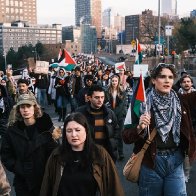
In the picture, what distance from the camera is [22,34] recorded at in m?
160

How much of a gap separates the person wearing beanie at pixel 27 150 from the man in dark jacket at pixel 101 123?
123 centimetres

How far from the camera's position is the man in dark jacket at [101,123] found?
17.1 ft

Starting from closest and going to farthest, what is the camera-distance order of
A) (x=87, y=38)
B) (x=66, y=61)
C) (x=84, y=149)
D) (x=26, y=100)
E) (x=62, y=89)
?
(x=84, y=149) → (x=26, y=100) → (x=62, y=89) → (x=66, y=61) → (x=87, y=38)

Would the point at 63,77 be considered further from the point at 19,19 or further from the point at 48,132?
the point at 19,19

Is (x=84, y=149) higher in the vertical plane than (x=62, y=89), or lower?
higher

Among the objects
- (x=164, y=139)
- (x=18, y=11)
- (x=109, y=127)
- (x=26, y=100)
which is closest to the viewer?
(x=164, y=139)

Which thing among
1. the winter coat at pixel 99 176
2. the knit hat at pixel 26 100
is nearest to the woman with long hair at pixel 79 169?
the winter coat at pixel 99 176

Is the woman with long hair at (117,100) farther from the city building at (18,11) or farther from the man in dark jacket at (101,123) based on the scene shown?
the city building at (18,11)

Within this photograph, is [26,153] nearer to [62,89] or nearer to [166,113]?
[166,113]

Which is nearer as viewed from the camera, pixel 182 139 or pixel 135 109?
pixel 182 139

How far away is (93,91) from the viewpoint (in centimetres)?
553

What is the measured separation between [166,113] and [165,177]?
1.79 feet

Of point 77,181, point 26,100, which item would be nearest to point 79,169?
point 77,181

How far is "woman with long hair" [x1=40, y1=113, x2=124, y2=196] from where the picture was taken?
126 inches
